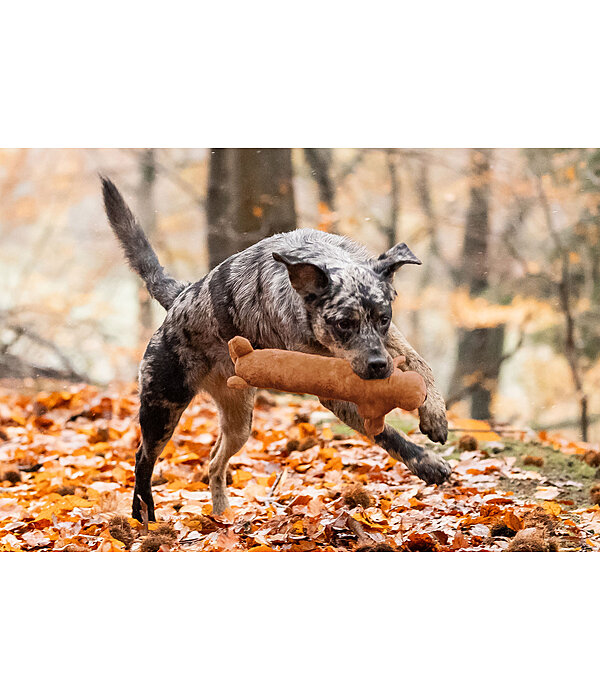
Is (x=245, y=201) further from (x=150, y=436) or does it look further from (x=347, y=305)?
(x=347, y=305)

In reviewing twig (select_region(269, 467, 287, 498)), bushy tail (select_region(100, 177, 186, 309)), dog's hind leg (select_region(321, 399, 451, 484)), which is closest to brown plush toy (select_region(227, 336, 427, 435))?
dog's hind leg (select_region(321, 399, 451, 484))

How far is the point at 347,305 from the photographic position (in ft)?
11.6

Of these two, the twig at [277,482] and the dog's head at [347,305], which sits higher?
the dog's head at [347,305]

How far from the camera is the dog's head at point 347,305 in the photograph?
11.5 feet

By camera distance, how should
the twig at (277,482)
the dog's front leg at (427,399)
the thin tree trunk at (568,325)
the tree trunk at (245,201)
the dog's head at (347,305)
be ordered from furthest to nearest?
the thin tree trunk at (568,325) → the tree trunk at (245,201) → the twig at (277,482) → the dog's front leg at (427,399) → the dog's head at (347,305)

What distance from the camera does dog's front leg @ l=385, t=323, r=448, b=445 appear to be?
12.5 feet

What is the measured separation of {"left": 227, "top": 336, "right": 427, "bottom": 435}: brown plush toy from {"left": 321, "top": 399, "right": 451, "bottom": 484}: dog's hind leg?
0.33 meters

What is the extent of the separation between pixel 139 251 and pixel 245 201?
1573 mm

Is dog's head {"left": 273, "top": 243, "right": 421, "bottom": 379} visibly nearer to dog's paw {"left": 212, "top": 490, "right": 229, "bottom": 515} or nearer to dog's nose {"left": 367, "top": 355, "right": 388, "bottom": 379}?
dog's nose {"left": 367, "top": 355, "right": 388, "bottom": 379}

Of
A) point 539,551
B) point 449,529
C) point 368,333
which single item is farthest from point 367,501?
point 368,333

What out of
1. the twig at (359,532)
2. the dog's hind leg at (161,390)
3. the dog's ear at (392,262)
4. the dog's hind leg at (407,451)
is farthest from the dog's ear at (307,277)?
the twig at (359,532)

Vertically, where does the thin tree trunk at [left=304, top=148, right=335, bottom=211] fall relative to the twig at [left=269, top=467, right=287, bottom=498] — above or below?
above

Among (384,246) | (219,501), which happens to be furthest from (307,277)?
(384,246)

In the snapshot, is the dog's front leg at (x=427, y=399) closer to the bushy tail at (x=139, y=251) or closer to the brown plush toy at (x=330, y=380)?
the brown plush toy at (x=330, y=380)
